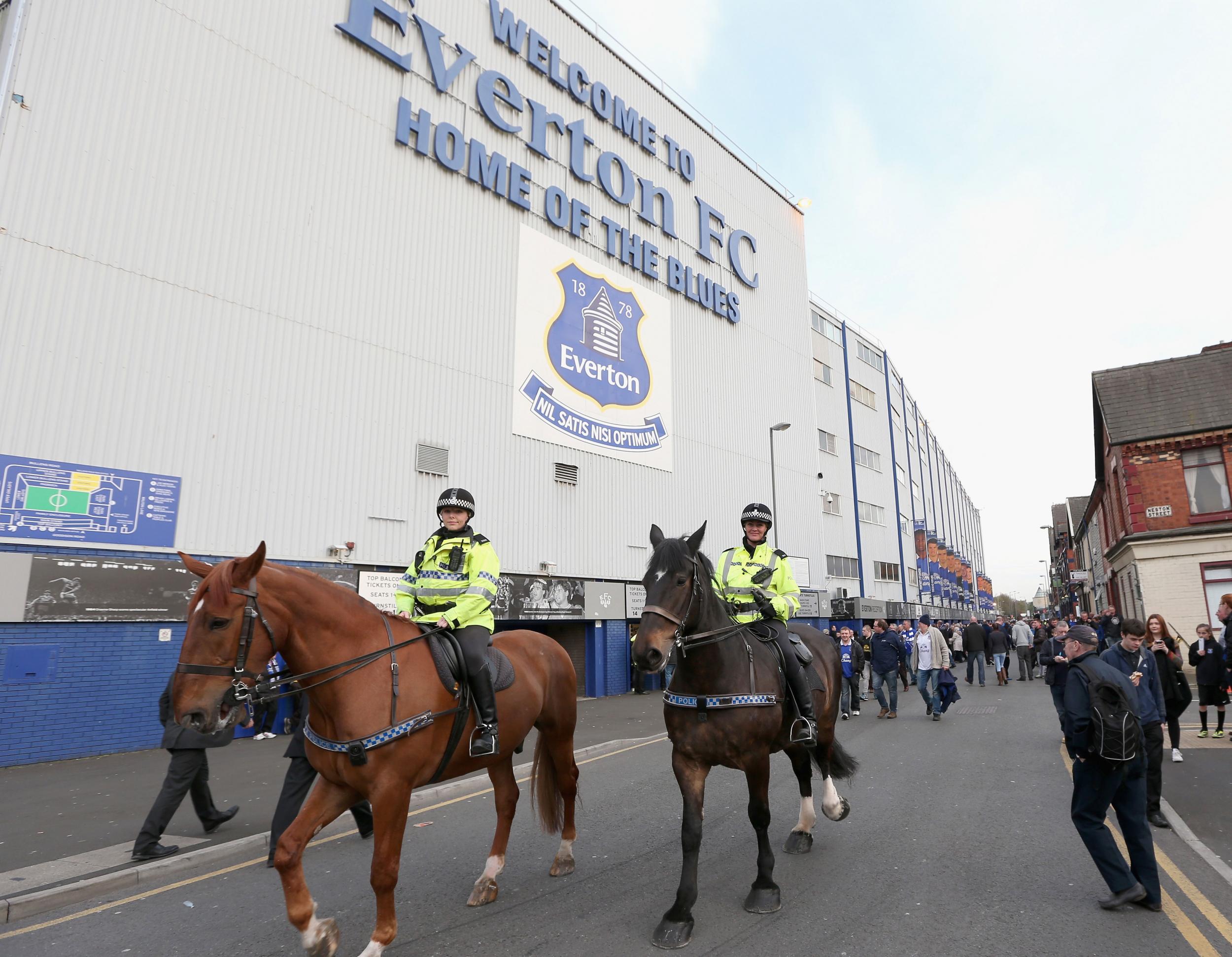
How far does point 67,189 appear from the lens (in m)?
13.0

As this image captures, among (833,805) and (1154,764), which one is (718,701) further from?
(1154,764)

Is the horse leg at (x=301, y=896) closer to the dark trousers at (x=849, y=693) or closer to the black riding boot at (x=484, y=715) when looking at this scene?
the black riding boot at (x=484, y=715)

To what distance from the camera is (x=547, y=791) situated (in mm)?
5824

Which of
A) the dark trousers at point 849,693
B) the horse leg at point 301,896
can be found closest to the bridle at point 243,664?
the horse leg at point 301,896

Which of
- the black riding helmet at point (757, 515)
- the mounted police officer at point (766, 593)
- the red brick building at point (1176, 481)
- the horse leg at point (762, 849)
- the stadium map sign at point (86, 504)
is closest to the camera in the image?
the horse leg at point (762, 849)

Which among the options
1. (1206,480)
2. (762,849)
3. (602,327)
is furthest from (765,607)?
(1206,480)

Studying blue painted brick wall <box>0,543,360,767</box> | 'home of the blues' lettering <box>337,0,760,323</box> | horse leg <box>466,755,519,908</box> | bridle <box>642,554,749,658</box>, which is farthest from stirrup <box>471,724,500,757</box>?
'home of the blues' lettering <box>337,0,760,323</box>

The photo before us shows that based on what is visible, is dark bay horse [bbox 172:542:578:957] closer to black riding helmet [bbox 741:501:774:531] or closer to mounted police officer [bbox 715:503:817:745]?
mounted police officer [bbox 715:503:817:745]

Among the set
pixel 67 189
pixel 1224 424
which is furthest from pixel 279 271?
pixel 1224 424

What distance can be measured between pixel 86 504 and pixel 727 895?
12428mm

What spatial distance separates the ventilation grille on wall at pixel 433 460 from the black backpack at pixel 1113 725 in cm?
1526

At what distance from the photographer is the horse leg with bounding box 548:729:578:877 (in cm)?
562

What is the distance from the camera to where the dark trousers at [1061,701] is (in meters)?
5.02

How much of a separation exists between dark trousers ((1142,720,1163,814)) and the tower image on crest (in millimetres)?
18111
